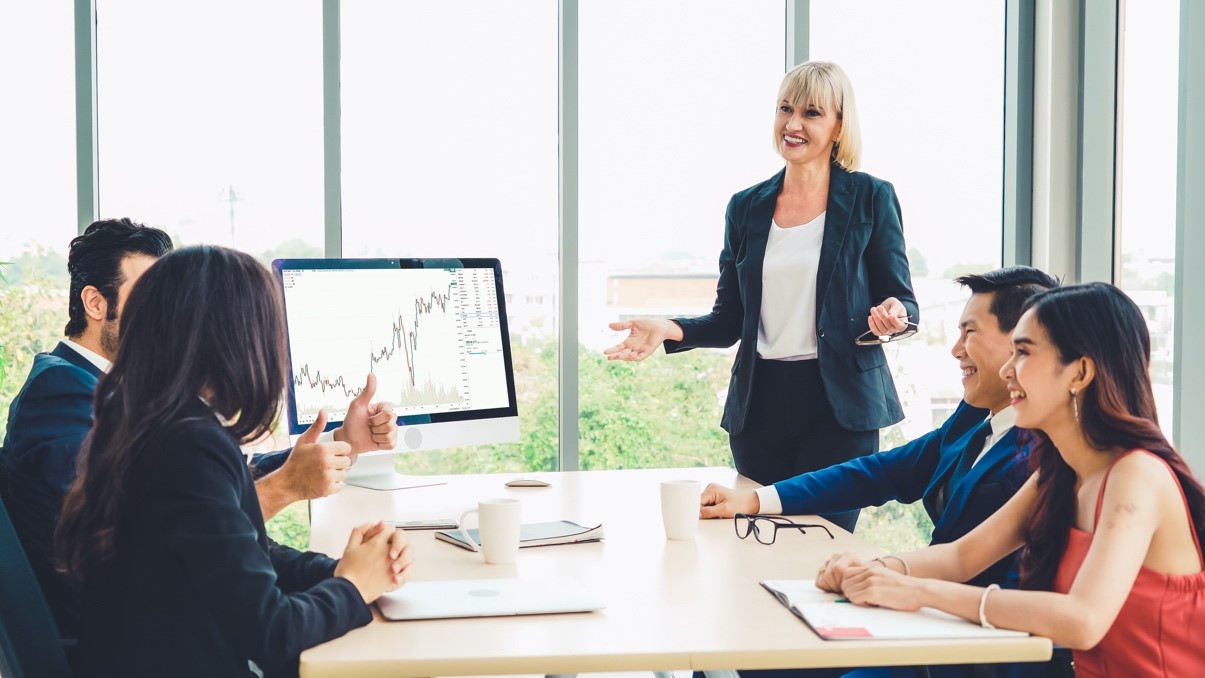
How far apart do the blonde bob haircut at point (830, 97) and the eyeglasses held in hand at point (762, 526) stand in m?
1.10

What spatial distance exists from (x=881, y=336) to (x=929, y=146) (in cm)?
150

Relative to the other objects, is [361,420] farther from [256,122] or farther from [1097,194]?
[1097,194]

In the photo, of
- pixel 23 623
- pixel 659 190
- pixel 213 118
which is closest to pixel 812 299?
pixel 659 190

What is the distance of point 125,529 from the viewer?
52.7 inches

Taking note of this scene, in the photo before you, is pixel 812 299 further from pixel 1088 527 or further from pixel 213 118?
pixel 213 118

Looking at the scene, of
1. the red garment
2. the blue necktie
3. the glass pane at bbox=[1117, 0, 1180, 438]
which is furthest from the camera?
the glass pane at bbox=[1117, 0, 1180, 438]

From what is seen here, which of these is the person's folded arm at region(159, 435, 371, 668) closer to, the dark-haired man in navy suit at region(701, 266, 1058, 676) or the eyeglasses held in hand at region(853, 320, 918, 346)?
the dark-haired man in navy suit at region(701, 266, 1058, 676)

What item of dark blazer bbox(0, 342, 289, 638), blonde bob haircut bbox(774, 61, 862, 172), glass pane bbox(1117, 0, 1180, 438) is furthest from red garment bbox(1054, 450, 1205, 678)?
glass pane bbox(1117, 0, 1180, 438)

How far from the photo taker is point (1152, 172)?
3279 mm

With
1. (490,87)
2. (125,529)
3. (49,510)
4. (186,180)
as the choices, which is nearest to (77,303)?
(49,510)

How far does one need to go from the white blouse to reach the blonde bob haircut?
0.19m

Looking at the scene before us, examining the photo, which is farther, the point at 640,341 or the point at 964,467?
the point at 640,341

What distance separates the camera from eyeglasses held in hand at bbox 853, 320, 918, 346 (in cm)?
245

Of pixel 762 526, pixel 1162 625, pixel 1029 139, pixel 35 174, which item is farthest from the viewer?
pixel 1029 139
